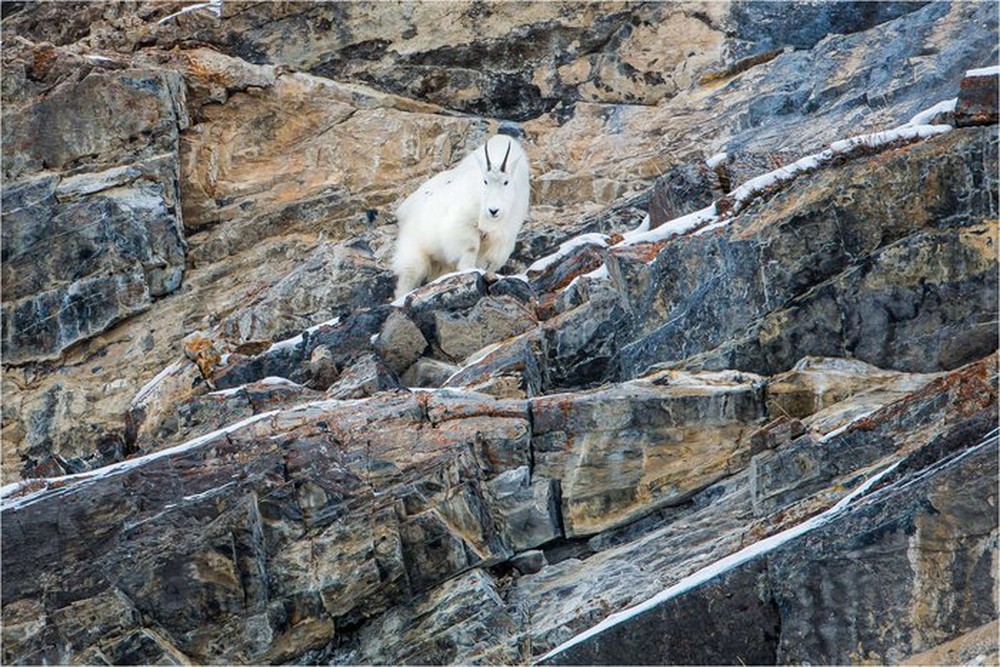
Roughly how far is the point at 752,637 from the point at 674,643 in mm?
464

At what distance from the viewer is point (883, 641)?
8648 millimetres

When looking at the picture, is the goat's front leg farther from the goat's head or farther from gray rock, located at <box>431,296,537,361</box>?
gray rock, located at <box>431,296,537,361</box>

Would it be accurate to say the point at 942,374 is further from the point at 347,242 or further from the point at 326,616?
the point at 347,242

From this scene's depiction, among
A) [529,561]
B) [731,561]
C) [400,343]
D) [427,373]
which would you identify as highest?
[400,343]

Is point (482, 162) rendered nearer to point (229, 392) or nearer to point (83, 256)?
point (229, 392)

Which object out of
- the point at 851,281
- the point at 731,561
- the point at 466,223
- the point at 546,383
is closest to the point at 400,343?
the point at 546,383

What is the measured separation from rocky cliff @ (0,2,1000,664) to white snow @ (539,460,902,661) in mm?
30

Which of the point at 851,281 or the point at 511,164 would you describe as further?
the point at 511,164

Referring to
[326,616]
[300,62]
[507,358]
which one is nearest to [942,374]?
[507,358]

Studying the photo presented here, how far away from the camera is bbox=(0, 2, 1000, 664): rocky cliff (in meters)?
9.16

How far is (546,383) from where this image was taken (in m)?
11.9

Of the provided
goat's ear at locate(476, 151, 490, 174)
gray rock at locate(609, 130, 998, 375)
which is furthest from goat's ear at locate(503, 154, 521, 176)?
gray rock at locate(609, 130, 998, 375)

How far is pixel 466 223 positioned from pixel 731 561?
19.7 feet

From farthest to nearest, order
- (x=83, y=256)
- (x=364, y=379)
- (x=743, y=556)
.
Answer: (x=83, y=256)
(x=364, y=379)
(x=743, y=556)
